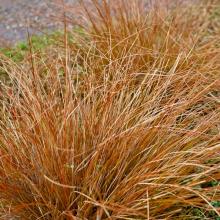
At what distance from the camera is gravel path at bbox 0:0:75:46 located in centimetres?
426

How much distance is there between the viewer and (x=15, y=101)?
2.29 metres

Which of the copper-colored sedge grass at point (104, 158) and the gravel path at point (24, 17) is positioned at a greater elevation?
the copper-colored sedge grass at point (104, 158)

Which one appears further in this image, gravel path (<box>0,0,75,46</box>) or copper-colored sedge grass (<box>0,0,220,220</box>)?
gravel path (<box>0,0,75,46</box>)

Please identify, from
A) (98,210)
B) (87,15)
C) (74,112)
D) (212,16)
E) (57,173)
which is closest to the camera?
(98,210)

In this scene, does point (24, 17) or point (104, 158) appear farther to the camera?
point (24, 17)

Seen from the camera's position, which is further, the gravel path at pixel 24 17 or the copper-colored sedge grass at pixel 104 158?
the gravel path at pixel 24 17

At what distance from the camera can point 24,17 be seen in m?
4.55

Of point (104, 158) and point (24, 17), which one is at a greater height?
point (104, 158)

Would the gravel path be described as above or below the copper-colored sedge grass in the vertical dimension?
below

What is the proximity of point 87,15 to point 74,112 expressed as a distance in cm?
137

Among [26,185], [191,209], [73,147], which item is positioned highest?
[73,147]

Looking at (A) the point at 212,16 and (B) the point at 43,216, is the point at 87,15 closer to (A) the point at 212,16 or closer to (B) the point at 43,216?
(A) the point at 212,16

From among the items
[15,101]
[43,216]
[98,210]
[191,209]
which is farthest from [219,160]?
[15,101]

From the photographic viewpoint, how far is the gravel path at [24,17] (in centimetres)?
426
